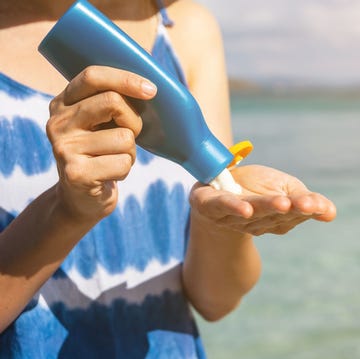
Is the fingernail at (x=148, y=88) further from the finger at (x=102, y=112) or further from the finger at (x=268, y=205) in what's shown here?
the finger at (x=268, y=205)

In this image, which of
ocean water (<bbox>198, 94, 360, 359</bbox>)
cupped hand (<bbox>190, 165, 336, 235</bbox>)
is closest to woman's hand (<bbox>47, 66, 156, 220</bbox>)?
cupped hand (<bbox>190, 165, 336, 235</bbox>)

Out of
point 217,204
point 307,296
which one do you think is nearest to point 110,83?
point 217,204

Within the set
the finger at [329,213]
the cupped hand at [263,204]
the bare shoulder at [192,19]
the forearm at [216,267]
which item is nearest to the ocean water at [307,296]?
the forearm at [216,267]

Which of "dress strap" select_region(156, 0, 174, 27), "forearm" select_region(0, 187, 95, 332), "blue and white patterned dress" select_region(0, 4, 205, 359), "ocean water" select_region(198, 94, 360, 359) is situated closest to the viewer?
"forearm" select_region(0, 187, 95, 332)

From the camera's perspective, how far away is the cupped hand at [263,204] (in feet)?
2.40

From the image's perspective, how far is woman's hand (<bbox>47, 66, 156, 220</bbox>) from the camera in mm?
748

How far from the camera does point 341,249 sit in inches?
140

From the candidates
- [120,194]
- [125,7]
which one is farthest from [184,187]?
[125,7]

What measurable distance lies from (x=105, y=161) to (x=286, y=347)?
1921 mm

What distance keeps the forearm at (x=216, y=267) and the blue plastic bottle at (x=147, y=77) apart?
0.52ft

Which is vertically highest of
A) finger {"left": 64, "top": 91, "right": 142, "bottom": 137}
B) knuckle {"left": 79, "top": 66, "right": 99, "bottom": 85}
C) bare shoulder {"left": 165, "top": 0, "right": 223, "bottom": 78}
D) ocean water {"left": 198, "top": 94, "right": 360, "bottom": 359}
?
bare shoulder {"left": 165, "top": 0, "right": 223, "bottom": 78}

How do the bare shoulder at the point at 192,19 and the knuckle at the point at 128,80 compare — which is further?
the bare shoulder at the point at 192,19

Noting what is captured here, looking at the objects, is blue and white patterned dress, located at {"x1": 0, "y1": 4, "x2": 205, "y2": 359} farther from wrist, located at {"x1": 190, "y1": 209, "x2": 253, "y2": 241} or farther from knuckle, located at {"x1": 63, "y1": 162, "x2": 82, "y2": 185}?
knuckle, located at {"x1": 63, "y1": 162, "x2": 82, "y2": 185}

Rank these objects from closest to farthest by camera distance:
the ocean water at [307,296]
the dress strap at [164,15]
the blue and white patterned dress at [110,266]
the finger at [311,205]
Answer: the finger at [311,205] < the blue and white patterned dress at [110,266] < the dress strap at [164,15] < the ocean water at [307,296]
